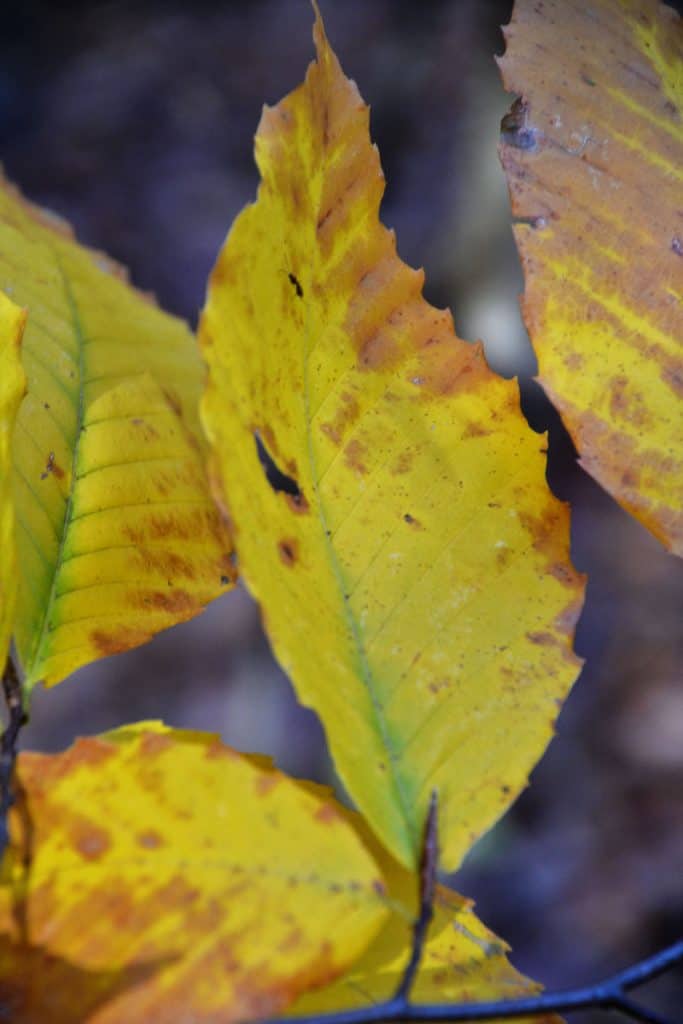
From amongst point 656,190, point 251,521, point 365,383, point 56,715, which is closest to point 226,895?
point 251,521

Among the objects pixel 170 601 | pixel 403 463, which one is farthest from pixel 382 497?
pixel 170 601

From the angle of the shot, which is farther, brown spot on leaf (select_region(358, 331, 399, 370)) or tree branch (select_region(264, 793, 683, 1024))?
brown spot on leaf (select_region(358, 331, 399, 370))

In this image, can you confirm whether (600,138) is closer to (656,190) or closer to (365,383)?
(656,190)

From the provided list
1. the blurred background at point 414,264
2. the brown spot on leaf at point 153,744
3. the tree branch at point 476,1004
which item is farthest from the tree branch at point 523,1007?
the blurred background at point 414,264

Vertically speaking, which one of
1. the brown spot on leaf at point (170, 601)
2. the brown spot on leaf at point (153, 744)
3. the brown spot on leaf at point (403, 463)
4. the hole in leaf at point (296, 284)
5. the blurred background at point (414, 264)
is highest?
the hole in leaf at point (296, 284)

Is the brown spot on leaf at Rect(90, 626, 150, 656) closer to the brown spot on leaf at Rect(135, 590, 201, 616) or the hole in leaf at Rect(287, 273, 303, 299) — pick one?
the brown spot on leaf at Rect(135, 590, 201, 616)

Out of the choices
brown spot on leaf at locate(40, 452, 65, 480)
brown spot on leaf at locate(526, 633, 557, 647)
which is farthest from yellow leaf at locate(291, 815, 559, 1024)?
brown spot on leaf at locate(40, 452, 65, 480)

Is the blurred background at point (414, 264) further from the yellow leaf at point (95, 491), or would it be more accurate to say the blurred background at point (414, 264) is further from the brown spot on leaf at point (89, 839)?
the brown spot on leaf at point (89, 839)
